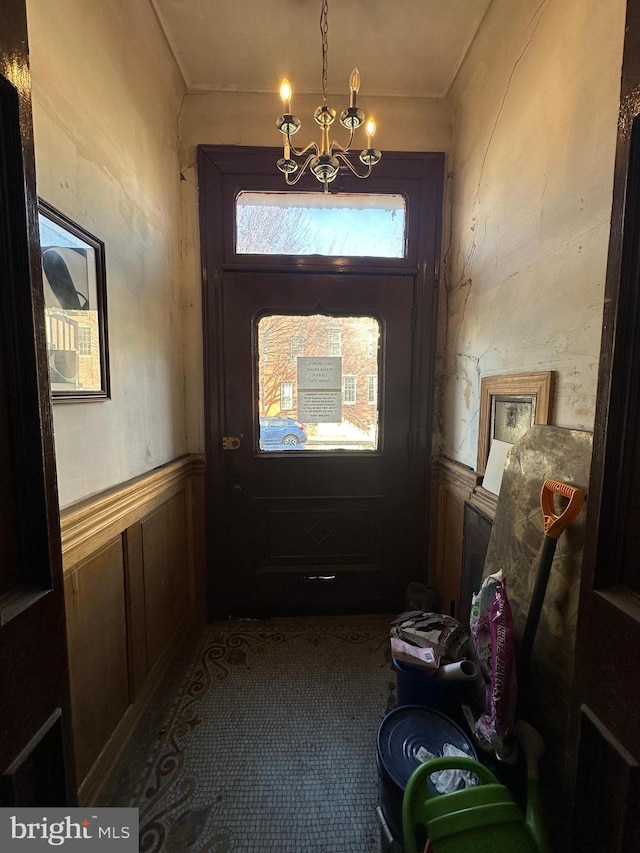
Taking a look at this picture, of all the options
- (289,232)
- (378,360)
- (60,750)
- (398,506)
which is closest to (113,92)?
(289,232)

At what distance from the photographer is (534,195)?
131 centimetres

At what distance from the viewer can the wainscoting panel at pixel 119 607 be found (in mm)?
1113

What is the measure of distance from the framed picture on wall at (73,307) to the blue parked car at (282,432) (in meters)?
0.95

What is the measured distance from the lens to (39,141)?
963 millimetres

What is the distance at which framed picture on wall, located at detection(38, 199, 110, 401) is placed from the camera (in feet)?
3.36

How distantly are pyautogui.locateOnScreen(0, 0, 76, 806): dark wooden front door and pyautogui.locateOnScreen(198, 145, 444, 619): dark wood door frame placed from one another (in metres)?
1.45

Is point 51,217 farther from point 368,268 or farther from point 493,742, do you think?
point 493,742

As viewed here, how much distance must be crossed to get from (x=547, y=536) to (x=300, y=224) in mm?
1925

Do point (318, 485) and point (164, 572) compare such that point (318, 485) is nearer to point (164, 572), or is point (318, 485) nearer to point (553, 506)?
point (164, 572)

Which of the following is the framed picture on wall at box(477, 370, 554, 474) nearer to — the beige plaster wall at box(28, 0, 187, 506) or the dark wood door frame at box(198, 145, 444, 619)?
the dark wood door frame at box(198, 145, 444, 619)

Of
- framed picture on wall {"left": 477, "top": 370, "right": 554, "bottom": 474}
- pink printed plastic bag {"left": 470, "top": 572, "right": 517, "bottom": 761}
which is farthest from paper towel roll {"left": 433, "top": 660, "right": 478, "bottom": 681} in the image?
framed picture on wall {"left": 477, "top": 370, "right": 554, "bottom": 474}

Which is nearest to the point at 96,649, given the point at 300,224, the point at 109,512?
the point at 109,512

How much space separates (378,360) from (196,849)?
6.83 ft

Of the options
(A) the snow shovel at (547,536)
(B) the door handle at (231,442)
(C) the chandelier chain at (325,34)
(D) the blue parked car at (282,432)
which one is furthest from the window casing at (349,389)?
(C) the chandelier chain at (325,34)
